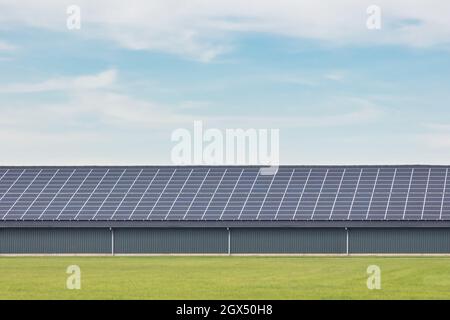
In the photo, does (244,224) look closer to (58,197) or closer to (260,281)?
(58,197)

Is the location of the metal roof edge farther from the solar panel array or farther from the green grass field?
the green grass field

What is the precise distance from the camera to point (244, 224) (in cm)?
7381

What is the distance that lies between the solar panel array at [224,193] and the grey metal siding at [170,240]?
3.18 ft

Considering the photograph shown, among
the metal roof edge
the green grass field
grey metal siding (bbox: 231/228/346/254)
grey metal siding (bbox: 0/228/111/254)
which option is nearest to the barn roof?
the metal roof edge

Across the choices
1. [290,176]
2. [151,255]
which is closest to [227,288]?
[151,255]

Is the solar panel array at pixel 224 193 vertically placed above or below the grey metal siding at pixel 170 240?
above

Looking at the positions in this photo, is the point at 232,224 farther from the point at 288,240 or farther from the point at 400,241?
the point at 400,241

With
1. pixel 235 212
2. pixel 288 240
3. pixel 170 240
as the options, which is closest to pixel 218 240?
pixel 235 212

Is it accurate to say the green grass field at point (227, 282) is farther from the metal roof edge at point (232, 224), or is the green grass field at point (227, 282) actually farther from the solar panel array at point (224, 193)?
the solar panel array at point (224, 193)

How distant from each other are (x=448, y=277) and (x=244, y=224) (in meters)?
32.9

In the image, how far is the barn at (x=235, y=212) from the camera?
239ft

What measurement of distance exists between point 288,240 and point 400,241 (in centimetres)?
745

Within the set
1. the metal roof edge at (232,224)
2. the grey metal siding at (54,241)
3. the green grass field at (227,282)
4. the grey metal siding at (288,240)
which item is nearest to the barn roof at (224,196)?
the metal roof edge at (232,224)
